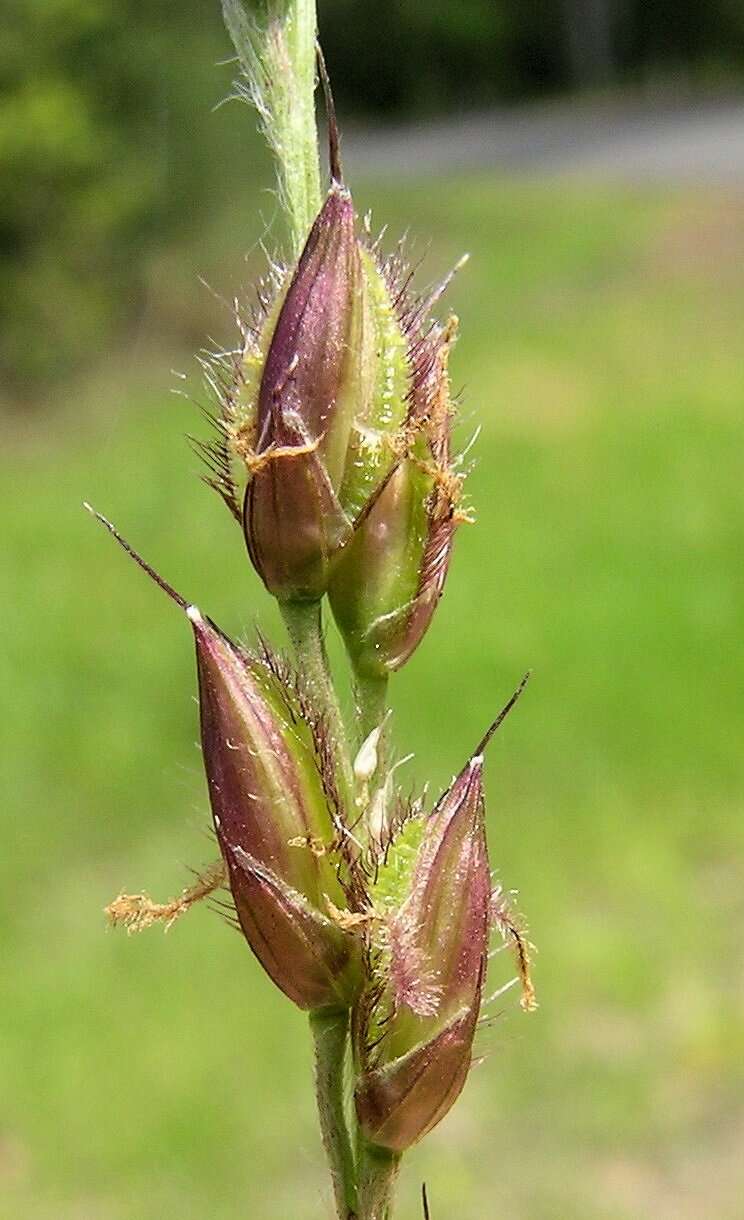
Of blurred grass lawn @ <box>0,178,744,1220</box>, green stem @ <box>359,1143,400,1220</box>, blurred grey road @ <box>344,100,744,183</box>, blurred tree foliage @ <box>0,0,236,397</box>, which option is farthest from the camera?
blurred grey road @ <box>344,100,744,183</box>

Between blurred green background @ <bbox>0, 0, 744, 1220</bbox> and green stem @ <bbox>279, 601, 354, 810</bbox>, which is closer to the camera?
green stem @ <bbox>279, 601, 354, 810</bbox>

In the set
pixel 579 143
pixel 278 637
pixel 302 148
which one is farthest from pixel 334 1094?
pixel 579 143

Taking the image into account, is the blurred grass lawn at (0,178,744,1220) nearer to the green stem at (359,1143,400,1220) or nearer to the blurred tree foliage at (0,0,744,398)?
the green stem at (359,1143,400,1220)

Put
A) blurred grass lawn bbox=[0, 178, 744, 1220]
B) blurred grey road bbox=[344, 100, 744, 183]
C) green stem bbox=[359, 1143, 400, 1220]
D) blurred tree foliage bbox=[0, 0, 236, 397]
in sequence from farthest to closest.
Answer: blurred grey road bbox=[344, 100, 744, 183] → blurred tree foliage bbox=[0, 0, 236, 397] → blurred grass lawn bbox=[0, 178, 744, 1220] → green stem bbox=[359, 1143, 400, 1220]

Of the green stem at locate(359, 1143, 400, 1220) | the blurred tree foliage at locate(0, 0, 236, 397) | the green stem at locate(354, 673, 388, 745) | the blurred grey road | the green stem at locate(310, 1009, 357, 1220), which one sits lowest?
the green stem at locate(359, 1143, 400, 1220)

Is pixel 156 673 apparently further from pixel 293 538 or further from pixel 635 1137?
pixel 293 538

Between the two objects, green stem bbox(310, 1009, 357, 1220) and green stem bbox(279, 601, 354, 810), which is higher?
green stem bbox(279, 601, 354, 810)

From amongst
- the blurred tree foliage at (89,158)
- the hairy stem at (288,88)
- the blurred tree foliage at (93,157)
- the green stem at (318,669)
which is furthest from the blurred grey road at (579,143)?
the green stem at (318,669)

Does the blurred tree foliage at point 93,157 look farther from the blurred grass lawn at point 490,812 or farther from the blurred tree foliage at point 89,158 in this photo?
the blurred grass lawn at point 490,812


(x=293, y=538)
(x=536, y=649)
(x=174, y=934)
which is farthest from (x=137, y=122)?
(x=293, y=538)

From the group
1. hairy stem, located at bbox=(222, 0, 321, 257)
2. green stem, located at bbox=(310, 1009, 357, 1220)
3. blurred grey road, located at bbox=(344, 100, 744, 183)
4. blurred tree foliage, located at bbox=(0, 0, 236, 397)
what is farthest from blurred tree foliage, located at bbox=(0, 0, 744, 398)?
green stem, located at bbox=(310, 1009, 357, 1220)
